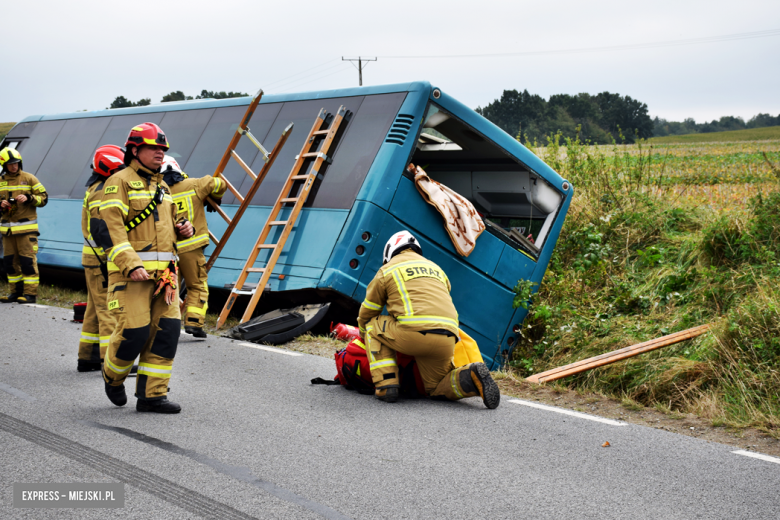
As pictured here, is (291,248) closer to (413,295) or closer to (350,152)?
(350,152)

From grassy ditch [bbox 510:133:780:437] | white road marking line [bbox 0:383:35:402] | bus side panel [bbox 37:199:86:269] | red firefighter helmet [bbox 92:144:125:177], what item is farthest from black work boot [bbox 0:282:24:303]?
grassy ditch [bbox 510:133:780:437]

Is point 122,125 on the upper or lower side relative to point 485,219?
upper

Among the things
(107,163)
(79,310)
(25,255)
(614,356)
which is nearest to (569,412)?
(614,356)

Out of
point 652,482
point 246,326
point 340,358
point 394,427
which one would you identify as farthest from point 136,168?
point 652,482

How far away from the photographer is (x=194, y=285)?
7.20 metres

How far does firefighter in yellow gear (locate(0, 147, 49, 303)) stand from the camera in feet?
30.9

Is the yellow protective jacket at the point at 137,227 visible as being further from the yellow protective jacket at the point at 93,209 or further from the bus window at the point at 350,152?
the bus window at the point at 350,152

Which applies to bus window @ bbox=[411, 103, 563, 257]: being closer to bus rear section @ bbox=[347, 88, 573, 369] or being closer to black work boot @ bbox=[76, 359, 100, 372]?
bus rear section @ bbox=[347, 88, 573, 369]

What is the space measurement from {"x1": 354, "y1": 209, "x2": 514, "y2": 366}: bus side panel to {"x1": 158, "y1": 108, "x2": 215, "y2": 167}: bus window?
4.05 meters

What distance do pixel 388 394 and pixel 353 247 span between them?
95.2 inches

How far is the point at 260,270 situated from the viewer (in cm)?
732

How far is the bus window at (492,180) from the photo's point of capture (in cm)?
837

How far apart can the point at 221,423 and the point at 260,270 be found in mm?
3243

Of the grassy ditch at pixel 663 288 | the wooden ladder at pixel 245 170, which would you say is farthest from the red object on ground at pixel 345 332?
the grassy ditch at pixel 663 288
